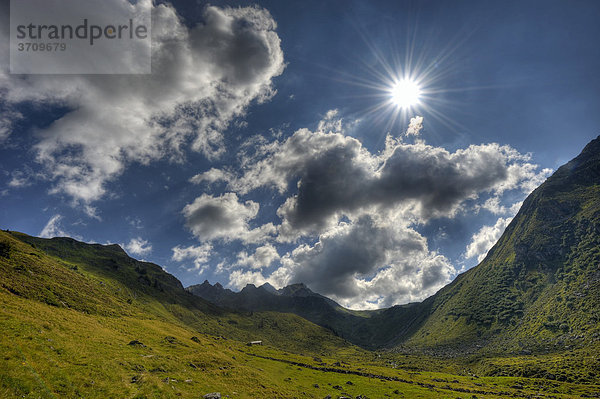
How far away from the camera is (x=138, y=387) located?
2922 cm

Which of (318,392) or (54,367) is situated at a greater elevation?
(54,367)

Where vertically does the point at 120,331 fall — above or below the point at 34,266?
below

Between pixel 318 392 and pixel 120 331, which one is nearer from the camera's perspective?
pixel 120 331

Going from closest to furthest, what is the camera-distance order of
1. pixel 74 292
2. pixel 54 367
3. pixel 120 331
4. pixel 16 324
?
pixel 54 367, pixel 16 324, pixel 120 331, pixel 74 292

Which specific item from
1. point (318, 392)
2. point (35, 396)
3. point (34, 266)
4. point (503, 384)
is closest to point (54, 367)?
point (35, 396)

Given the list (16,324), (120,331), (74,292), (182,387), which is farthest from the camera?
(74,292)

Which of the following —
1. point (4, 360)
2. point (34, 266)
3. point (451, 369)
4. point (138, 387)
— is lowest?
point (451, 369)

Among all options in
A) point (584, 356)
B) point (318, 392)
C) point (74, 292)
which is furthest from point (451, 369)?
point (74, 292)

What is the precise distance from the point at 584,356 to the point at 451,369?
71.7m

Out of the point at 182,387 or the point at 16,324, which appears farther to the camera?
the point at 182,387

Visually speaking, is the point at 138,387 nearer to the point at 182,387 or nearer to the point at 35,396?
the point at 182,387

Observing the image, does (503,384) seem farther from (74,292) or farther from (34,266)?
(34,266)

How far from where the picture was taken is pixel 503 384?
375 feet

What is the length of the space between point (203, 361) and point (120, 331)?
67.9ft
